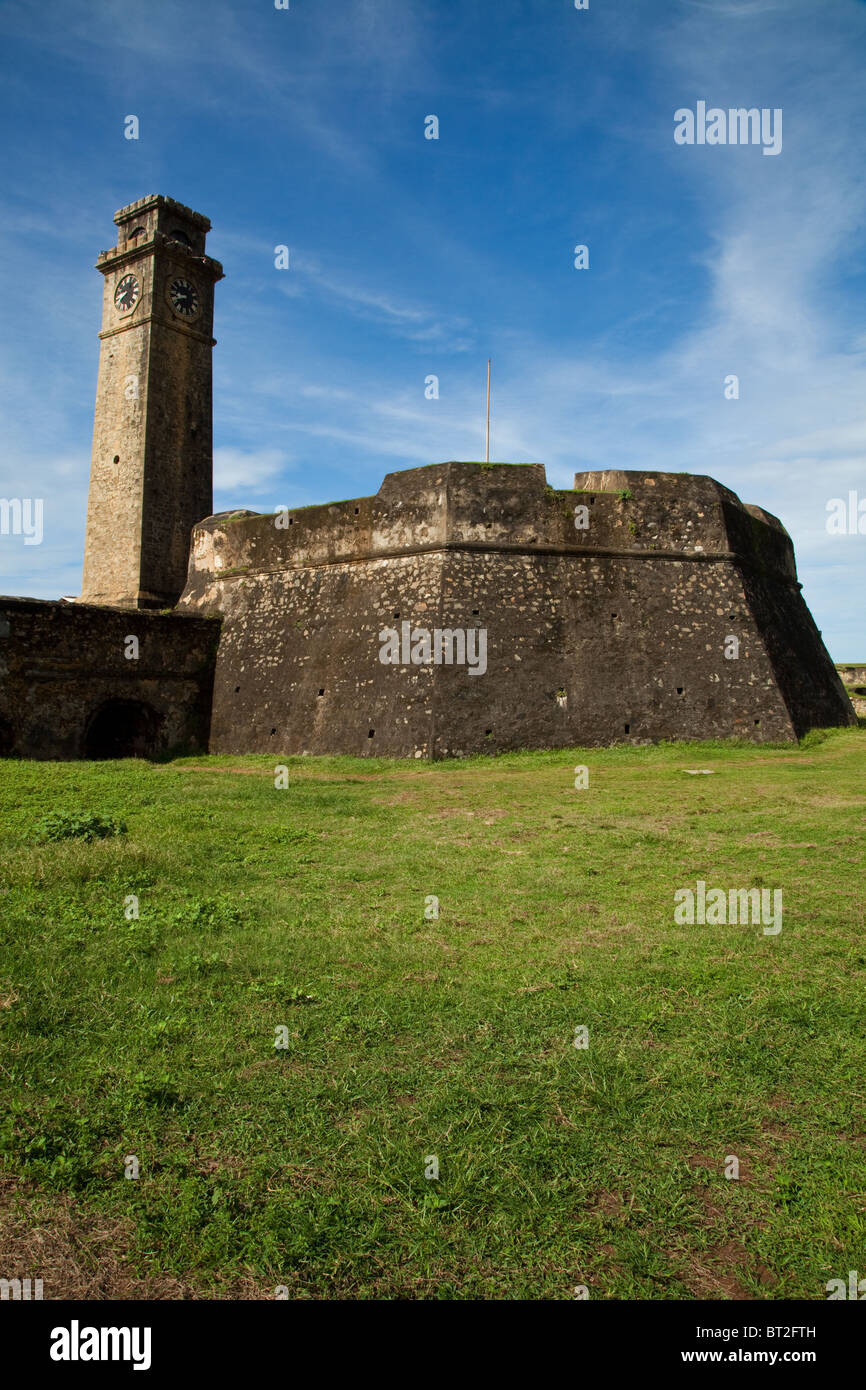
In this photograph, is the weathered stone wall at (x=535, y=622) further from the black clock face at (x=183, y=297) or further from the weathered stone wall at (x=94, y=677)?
the black clock face at (x=183, y=297)

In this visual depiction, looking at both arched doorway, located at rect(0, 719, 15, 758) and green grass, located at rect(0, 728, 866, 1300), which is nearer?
green grass, located at rect(0, 728, 866, 1300)

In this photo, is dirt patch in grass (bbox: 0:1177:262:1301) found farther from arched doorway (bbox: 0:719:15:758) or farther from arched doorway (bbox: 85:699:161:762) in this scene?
arched doorway (bbox: 85:699:161:762)

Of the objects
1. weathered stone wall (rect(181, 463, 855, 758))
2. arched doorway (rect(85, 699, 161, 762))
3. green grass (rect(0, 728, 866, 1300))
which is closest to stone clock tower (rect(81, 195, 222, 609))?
arched doorway (rect(85, 699, 161, 762))

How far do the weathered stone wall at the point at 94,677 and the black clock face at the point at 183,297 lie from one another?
14417 millimetres

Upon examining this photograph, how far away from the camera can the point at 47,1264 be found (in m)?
2.37

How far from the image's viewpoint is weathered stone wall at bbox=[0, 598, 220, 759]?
567 inches

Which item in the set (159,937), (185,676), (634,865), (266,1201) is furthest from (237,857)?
(185,676)

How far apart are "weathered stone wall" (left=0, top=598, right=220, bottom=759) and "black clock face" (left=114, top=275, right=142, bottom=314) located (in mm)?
14745

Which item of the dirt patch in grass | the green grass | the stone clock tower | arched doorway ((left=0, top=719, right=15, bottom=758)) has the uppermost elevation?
the stone clock tower

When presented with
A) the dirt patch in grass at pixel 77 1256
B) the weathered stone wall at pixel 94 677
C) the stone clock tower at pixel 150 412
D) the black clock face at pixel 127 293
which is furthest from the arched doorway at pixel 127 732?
the black clock face at pixel 127 293

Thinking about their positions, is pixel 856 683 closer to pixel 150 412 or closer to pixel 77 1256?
pixel 150 412

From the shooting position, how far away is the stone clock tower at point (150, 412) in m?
25.5

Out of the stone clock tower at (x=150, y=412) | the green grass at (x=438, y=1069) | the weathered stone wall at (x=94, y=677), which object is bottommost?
the green grass at (x=438, y=1069)
